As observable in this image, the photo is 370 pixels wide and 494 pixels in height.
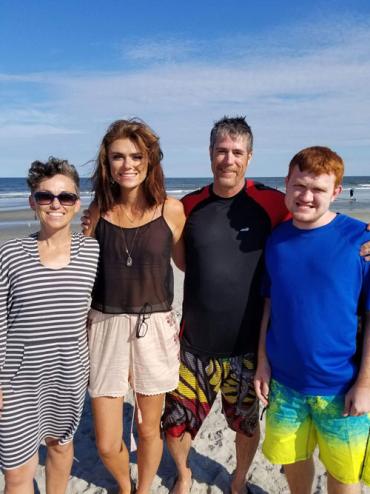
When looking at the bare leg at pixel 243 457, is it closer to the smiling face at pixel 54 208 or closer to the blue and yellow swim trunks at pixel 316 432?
the blue and yellow swim trunks at pixel 316 432

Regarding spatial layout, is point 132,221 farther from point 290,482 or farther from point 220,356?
point 290,482

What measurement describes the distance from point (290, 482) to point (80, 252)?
2042 millimetres

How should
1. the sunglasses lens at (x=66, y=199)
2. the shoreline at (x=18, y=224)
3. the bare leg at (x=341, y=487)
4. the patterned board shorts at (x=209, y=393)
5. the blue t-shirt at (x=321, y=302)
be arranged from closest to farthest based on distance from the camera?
the blue t-shirt at (x=321, y=302) → the bare leg at (x=341, y=487) → the sunglasses lens at (x=66, y=199) → the patterned board shorts at (x=209, y=393) → the shoreline at (x=18, y=224)

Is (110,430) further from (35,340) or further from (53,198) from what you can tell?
(53,198)

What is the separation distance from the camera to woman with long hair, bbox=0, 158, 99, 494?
2357 mm

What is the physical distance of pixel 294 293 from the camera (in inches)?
94.3

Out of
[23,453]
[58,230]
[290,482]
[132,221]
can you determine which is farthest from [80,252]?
[290,482]

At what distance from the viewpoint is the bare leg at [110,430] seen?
2.81m

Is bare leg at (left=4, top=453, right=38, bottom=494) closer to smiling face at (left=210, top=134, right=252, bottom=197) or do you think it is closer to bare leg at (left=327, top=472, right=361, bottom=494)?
bare leg at (left=327, top=472, right=361, bottom=494)

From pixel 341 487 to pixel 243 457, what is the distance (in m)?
0.95

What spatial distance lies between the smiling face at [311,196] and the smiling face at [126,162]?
3.23ft

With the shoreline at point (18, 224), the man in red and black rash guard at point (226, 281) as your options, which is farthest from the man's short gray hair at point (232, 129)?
the shoreline at point (18, 224)

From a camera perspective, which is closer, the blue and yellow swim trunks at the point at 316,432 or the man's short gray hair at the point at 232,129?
the blue and yellow swim trunks at the point at 316,432

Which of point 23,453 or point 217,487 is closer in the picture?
point 23,453
